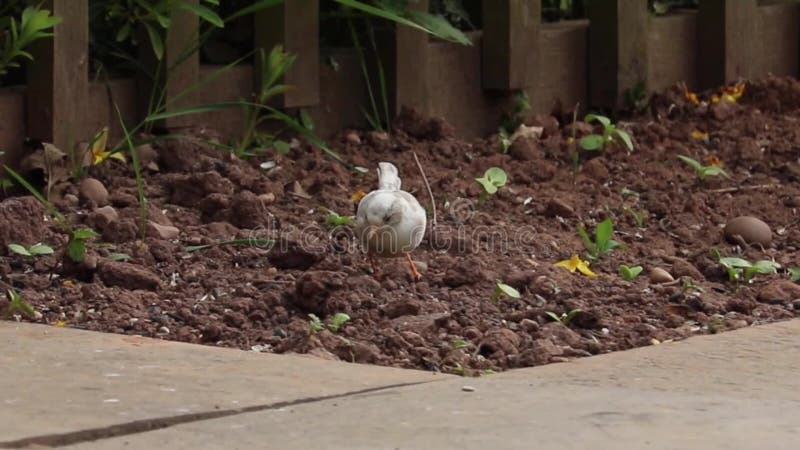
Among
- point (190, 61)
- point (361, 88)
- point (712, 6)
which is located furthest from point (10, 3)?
point (712, 6)

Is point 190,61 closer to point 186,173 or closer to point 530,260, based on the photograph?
point 186,173

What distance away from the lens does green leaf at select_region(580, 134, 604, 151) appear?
6610 mm

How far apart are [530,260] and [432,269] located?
0.32m

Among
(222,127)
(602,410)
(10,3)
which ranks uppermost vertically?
(10,3)

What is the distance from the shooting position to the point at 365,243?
4.66 metres

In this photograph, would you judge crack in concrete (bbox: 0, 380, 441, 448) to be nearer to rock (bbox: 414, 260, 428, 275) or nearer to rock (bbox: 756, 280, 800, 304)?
rock (bbox: 414, 260, 428, 275)

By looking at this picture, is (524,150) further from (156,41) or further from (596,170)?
(156,41)

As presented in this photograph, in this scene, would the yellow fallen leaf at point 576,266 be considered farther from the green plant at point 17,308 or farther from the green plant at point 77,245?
the green plant at point 17,308

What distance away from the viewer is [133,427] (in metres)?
3.08

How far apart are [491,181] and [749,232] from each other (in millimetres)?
933

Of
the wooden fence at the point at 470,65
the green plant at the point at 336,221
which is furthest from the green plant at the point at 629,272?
the wooden fence at the point at 470,65

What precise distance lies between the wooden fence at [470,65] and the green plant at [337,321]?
1.68 m

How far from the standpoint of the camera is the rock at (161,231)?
16.6ft

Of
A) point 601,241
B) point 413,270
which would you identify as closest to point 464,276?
point 413,270
